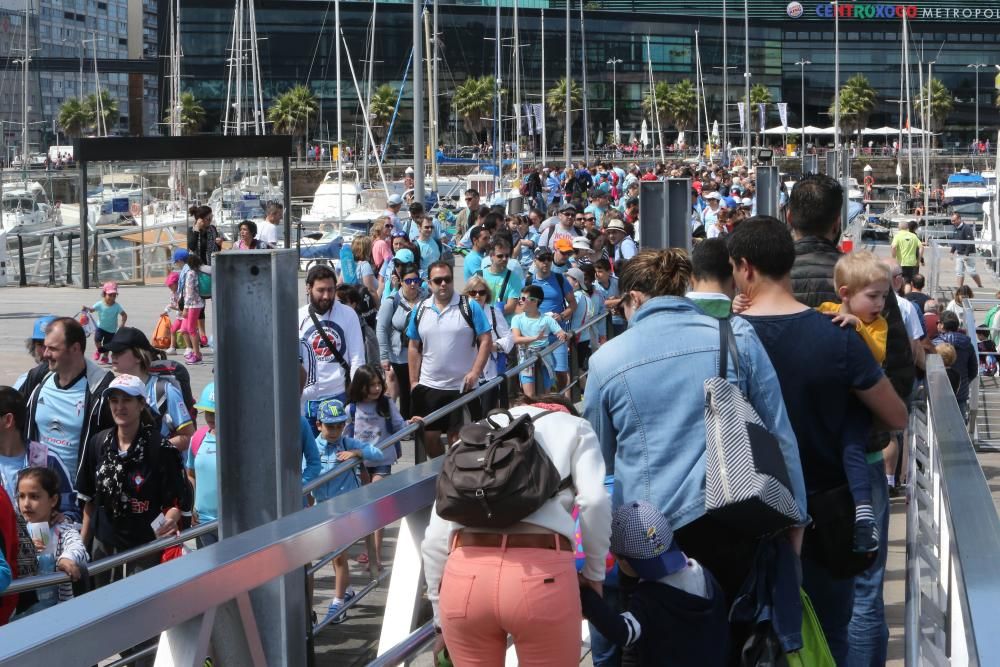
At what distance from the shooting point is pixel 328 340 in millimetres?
8969

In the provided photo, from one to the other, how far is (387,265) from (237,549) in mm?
9719

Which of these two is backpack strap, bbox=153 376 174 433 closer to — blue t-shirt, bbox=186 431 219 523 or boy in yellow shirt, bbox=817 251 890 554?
blue t-shirt, bbox=186 431 219 523

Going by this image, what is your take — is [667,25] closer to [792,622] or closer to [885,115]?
[885,115]

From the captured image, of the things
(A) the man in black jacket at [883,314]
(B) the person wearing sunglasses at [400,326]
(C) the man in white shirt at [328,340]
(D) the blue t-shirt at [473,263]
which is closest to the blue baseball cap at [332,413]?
(C) the man in white shirt at [328,340]

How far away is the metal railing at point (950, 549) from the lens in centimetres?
262

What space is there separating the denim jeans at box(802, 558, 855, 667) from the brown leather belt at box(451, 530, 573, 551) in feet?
4.30

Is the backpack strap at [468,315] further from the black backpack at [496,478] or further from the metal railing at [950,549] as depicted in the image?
the black backpack at [496,478]

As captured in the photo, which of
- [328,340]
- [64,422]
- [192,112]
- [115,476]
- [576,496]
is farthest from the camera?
[192,112]

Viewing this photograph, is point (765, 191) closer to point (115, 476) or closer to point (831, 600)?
point (115, 476)

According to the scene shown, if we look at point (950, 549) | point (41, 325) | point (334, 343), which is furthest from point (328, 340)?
point (950, 549)

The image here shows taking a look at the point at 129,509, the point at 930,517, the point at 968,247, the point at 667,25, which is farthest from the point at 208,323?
the point at 667,25

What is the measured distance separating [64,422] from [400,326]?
144 inches

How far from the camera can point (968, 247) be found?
42.2m

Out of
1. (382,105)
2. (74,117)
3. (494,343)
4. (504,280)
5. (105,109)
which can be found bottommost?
(494,343)
